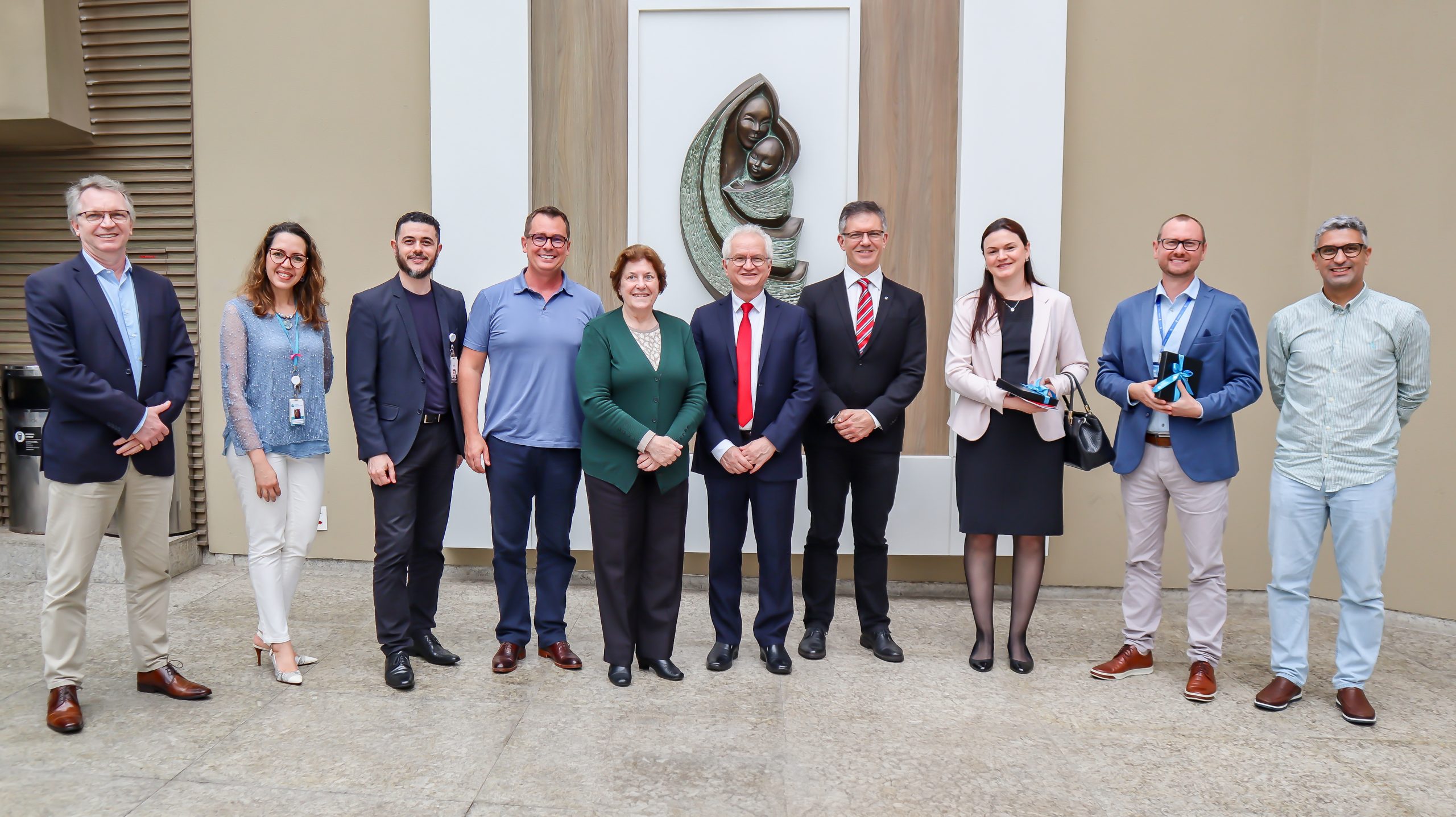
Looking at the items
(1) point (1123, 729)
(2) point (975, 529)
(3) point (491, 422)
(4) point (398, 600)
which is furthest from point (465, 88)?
(1) point (1123, 729)

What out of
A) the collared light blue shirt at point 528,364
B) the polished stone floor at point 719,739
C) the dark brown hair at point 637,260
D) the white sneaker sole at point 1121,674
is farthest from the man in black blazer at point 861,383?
the collared light blue shirt at point 528,364

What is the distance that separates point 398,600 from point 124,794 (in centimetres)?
114

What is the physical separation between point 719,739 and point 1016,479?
1669mm

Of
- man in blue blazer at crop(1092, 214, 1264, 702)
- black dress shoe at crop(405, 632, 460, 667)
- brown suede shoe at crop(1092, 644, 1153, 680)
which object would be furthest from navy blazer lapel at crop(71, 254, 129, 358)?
brown suede shoe at crop(1092, 644, 1153, 680)

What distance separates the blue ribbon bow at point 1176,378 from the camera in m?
3.52

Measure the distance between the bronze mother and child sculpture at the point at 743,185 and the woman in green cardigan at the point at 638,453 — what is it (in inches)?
55.1

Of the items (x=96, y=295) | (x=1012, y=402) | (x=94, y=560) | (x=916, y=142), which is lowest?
(x=94, y=560)

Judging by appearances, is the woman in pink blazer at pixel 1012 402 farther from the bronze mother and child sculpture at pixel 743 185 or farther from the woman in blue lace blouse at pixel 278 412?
the woman in blue lace blouse at pixel 278 412

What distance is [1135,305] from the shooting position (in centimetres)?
376

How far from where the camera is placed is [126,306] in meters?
3.27

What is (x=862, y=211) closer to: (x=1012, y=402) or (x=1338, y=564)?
(x=1012, y=402)

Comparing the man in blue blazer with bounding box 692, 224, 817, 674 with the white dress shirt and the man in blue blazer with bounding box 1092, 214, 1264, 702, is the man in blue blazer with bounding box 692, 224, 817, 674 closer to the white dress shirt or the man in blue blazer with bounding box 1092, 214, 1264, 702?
the white dress shirt

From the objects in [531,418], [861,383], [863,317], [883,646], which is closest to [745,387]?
[861,383]

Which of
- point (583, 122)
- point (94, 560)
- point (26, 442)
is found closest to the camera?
point (94, 560)
